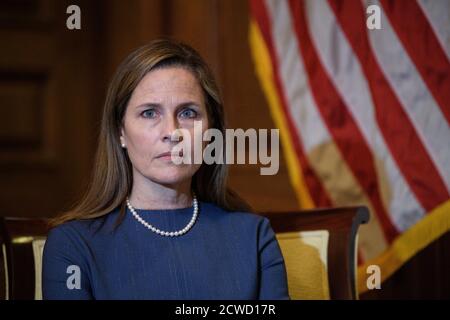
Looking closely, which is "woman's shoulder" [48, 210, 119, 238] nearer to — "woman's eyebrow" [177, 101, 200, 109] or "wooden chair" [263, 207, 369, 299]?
"woman's eyebrow" [177, 101, 200, 109]

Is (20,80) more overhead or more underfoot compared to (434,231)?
more overhead

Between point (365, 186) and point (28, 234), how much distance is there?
0.98 metres

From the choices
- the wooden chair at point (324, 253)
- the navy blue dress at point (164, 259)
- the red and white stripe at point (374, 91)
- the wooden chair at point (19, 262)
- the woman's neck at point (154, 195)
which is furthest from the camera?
the red and white stripe at point (374, 91)

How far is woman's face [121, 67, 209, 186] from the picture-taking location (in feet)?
4.23

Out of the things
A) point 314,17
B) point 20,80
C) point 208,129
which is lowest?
point 208,129

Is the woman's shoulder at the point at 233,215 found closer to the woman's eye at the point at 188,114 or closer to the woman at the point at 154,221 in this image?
the woman at the point at 154,221

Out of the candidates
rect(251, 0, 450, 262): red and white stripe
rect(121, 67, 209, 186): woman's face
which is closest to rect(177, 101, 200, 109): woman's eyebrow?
rect(121, 67, 209, 186): woman's face

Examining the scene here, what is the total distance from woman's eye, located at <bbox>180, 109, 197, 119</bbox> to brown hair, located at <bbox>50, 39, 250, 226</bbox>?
64 millimetres

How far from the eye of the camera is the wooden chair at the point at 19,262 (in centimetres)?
150

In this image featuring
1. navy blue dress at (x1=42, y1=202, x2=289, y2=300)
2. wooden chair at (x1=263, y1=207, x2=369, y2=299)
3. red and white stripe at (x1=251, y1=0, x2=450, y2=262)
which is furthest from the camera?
red and white stripe at (x1=251, y1=0, x2=450, y2=262)

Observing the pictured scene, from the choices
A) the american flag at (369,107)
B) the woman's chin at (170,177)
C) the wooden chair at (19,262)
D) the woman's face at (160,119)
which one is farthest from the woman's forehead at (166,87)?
the american flag at (369,107)

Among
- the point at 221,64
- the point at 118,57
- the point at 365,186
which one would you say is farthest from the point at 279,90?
the point at 118,57

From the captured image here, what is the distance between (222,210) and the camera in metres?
1.45

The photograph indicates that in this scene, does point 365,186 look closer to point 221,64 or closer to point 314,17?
point 314,17
